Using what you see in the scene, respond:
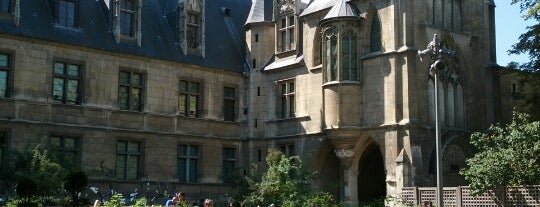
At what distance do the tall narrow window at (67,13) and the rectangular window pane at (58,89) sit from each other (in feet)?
7.46

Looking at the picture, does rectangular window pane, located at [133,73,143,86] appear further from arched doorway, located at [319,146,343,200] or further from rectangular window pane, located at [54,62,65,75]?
arched doorway, located at [319,146,343,200]

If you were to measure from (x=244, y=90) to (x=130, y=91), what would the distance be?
615 centimetres

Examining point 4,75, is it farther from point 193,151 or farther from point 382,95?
point 382,95

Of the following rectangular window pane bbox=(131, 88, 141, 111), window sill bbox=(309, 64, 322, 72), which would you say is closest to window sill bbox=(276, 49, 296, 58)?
window sill bbox=(309, 64, 322, 72)

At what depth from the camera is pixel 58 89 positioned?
28750 mm

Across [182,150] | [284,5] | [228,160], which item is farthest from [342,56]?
[182,150]

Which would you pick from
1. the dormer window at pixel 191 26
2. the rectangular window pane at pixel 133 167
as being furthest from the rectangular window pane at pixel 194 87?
the rectangular window pane at pixel 133 167

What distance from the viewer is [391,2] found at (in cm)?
2852

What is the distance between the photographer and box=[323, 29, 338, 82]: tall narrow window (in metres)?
29.7

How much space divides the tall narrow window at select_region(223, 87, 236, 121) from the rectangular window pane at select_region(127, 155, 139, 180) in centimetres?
508

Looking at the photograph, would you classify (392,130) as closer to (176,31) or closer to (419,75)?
(419,75)

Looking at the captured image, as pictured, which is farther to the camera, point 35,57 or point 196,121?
point 196,121

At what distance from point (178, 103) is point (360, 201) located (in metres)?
8.87

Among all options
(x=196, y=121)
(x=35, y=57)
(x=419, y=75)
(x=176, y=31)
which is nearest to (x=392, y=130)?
(x=419, y=75)
